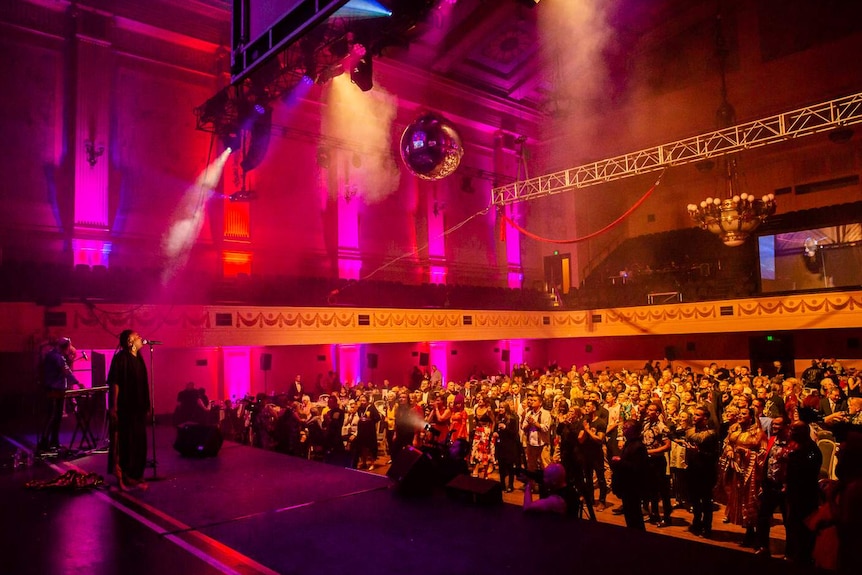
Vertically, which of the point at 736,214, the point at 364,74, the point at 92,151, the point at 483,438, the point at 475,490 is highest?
the point at 364,74

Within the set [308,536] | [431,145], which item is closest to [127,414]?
[308,536]

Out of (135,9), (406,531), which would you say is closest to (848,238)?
(406,531)

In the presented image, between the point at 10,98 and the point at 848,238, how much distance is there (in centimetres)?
2336

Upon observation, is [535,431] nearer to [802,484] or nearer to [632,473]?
[632,473]

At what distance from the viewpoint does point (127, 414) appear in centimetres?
539

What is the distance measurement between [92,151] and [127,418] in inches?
468

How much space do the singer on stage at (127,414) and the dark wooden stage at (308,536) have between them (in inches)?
9.7

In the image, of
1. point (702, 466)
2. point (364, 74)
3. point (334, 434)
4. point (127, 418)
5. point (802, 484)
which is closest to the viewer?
point (802, 484)

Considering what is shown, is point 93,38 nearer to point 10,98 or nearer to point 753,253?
point 10,98

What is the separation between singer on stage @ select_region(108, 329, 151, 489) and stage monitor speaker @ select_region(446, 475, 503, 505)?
2956mm

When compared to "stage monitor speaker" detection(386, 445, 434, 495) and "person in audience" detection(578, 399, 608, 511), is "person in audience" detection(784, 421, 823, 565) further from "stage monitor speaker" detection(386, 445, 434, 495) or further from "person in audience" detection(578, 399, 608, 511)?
"stage monitor speaker" detection(386, 445, 434, 495)

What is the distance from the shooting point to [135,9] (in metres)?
15.6

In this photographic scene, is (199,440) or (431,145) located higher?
(431,145)

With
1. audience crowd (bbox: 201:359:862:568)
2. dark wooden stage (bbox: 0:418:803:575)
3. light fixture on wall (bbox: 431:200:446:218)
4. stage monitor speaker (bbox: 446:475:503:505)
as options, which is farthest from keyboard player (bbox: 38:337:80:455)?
light fixture on wall (bbox: 431:200:446:218)
